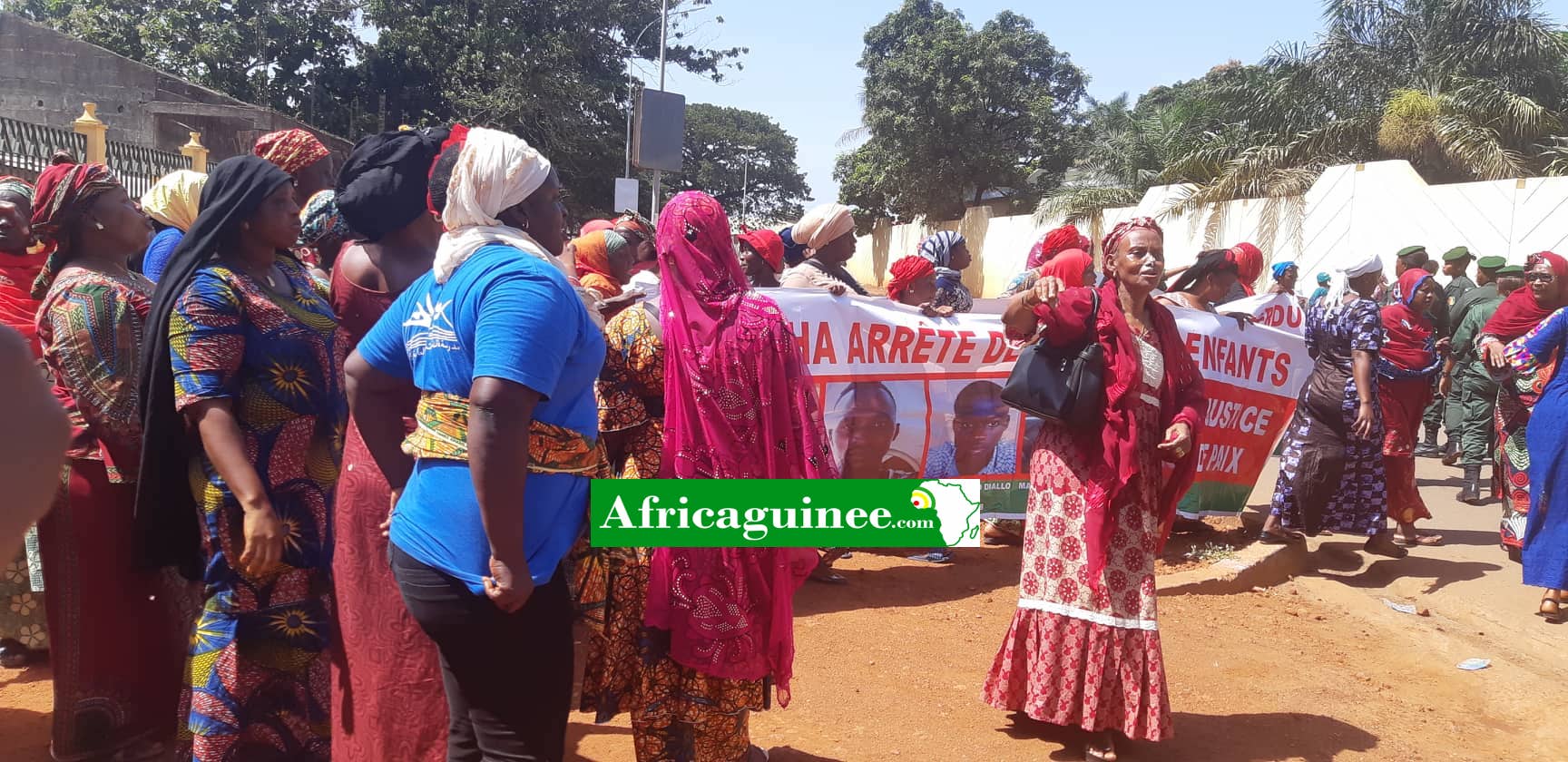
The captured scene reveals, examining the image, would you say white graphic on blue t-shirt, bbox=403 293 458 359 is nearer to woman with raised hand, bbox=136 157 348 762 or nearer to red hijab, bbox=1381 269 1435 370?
woman with raised hand, bbox=136 157 348 762

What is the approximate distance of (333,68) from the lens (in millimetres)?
29344

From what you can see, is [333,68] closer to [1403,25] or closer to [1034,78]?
[1034,78]

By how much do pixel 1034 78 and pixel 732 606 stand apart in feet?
104

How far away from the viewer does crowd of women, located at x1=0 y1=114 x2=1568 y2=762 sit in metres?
2.14

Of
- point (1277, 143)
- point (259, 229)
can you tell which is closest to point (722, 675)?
point (259, 229)

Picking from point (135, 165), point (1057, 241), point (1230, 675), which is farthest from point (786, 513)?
point (135, 165)

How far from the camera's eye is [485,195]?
223 cm

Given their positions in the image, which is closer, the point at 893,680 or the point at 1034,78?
the point at 893,680

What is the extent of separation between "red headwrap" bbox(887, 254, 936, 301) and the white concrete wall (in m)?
5.80

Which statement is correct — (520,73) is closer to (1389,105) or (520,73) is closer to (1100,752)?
(1389,105)

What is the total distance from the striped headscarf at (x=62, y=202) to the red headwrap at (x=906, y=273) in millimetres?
3823

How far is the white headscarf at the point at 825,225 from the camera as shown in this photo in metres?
5.95

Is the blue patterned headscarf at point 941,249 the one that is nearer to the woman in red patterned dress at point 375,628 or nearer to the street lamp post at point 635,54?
the woman in red patterned dress at point 375,628

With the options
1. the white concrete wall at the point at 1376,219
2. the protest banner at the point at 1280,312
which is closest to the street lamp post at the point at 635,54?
the white concrete wall at the point at 1376,219
